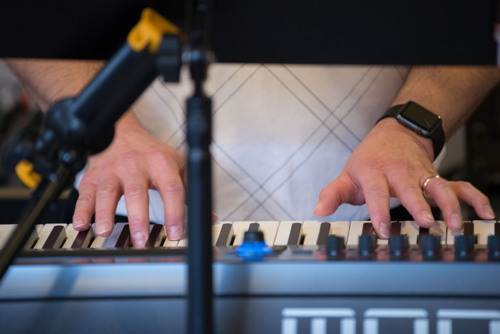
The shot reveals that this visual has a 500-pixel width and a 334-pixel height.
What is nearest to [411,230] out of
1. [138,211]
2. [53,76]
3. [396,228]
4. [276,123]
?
[396,228]

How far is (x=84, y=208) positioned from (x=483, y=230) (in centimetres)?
50

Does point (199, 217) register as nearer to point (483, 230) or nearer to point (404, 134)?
point (483, 230)

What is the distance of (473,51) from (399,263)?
0.21m

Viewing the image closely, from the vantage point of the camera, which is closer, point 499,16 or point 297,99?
point 499,16

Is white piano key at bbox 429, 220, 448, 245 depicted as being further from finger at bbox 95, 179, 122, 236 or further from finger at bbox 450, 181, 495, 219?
finger at bbox 95, 179, 122, 236

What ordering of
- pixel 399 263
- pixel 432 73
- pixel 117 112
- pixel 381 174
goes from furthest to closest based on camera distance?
pixel 432 73 < pixel 381 174 < pixel 399 263 < pixel 117 112

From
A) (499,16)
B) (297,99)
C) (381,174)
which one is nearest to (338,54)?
(499,16)

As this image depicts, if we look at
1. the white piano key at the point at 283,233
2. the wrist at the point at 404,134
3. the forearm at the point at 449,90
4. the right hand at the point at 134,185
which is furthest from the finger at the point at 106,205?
the forearm at the point at 449,90

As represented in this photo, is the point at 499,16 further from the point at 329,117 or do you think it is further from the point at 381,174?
the point at 329,117

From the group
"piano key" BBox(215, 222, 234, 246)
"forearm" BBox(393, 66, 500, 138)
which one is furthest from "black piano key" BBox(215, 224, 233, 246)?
"forearm" BBox(393, 66, 500, 138)

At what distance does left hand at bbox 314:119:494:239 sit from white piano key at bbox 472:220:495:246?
0.02m

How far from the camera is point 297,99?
4.92 ft

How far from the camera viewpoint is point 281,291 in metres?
0.81

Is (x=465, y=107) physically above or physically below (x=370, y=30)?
above
